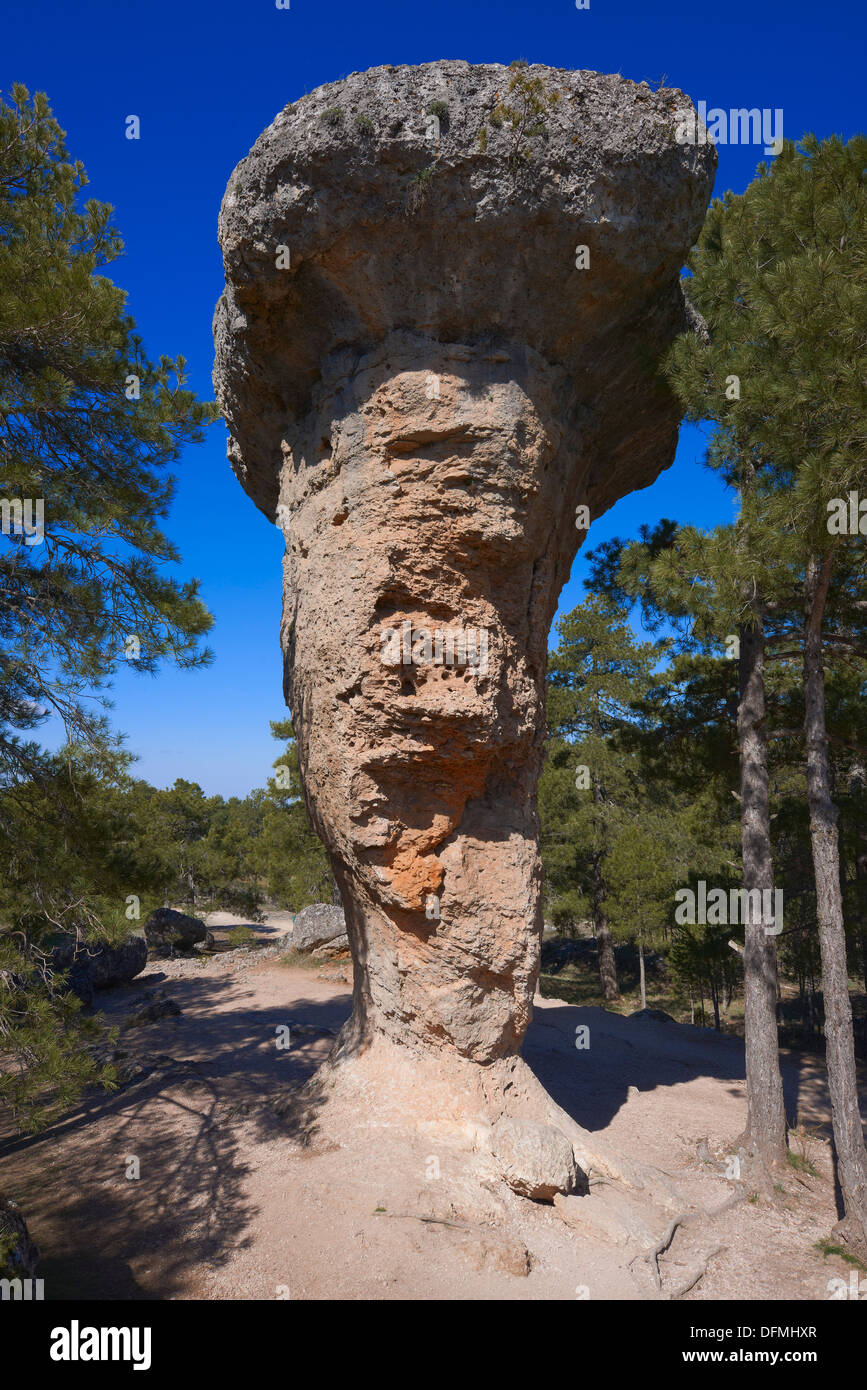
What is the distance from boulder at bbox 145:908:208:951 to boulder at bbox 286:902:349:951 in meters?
3.51

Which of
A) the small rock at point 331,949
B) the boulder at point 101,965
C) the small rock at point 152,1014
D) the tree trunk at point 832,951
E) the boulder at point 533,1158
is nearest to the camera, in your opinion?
the boulder at point 533,1158

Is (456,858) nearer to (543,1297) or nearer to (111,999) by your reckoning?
(543,1297)

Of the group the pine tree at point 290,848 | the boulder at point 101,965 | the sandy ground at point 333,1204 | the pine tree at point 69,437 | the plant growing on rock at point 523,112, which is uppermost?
the plant growing on rock at point 523,112

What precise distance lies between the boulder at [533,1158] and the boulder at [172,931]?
47.9 ft

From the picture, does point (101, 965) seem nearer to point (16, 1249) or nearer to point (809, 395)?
point (16, 1249)

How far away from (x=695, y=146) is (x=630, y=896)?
46.5 feet

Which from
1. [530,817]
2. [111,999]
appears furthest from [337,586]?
[111,999]

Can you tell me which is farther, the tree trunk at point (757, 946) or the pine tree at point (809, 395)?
the tree trunk at point (757, 946)

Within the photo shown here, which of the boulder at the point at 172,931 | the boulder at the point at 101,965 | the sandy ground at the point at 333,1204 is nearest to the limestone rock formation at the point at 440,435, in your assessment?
the sandy ground at the point at 333,1204

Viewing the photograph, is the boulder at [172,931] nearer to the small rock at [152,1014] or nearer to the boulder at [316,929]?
the boulder at [316,929]

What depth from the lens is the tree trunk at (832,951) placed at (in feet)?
22.7

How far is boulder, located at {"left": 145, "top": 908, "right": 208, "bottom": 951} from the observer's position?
63.5ft

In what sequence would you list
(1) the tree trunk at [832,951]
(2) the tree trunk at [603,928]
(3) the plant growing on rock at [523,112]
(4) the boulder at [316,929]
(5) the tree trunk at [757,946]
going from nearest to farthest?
1. (3) the plant growing on rock at [523,112]
2. (1) the tree trunk at [832,951]
3. (5) the tree trunk at [757,946]
4. (4) the boulder at [316,929]
5. (2) the tree trunk at [603,928]

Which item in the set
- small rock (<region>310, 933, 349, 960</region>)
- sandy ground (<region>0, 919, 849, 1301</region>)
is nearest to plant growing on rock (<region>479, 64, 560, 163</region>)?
sandy ground (<region>0, 919, 849, 1301</region>)
